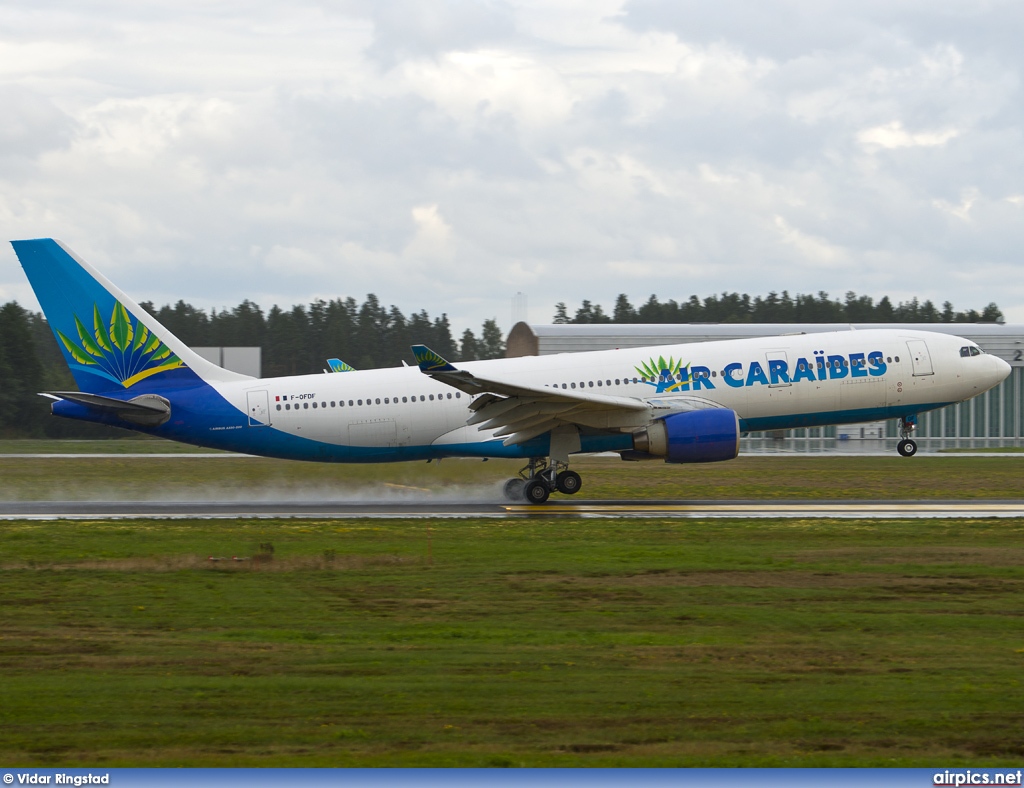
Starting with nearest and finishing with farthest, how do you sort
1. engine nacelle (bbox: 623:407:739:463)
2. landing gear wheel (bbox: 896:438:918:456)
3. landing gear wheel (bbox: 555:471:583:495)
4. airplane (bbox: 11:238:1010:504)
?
engine nacelle (bbox: 623:407:739:463) < airplane (bbox: 11:238:1010:504) < landing gear wheel (bbox: 555:471:583:495) < landing gear wheel (bbox: 896:438:918:456)

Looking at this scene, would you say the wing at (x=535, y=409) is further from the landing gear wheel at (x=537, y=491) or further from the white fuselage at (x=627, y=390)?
the landing gear wheel at (x=537, y=491)

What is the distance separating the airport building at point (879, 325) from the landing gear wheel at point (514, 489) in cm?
2700

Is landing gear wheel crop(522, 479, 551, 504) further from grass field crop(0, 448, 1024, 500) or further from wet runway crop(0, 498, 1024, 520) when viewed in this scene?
grass field crop(0, 448, 1024, 500)

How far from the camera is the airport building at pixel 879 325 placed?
55344 millimetres

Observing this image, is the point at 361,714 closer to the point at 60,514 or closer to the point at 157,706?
the point at 157,706

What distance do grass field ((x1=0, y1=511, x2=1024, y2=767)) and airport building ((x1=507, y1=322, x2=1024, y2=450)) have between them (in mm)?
36188

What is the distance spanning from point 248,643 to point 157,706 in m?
2.46

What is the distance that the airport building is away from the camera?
5534 centimetres

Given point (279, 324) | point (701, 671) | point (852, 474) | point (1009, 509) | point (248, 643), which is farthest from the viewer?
point (279, 324)

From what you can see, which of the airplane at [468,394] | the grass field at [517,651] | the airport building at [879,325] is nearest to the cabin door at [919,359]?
the airplane at [468,394]

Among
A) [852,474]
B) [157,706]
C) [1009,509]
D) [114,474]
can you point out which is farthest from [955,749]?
[114,474]

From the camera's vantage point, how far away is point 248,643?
11656 mm

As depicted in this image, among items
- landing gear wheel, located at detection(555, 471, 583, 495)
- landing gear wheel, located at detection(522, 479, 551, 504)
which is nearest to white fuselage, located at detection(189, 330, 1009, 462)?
landing gear wheel, located at detection(522, 479, 551, 504)

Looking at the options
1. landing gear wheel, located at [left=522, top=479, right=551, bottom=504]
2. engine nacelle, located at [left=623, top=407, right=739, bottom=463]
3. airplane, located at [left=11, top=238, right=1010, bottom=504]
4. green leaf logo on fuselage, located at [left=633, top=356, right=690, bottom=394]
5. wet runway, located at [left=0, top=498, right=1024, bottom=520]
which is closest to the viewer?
wet runway, located at [left=0, top=498, right=1024, bottom=520]
